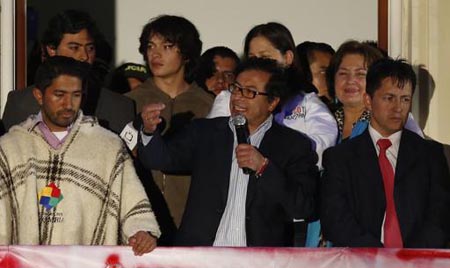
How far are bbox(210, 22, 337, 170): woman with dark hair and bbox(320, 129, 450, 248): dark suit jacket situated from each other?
483 mm

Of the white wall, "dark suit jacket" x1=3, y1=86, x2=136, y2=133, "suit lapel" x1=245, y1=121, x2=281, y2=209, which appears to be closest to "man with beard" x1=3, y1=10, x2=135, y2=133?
"dark suit jacket" x1=3, y1=86, x2=136, y2=133

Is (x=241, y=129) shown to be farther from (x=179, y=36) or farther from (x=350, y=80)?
(x=179, y=36)

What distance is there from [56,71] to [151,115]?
65 cm

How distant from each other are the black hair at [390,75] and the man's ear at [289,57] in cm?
87

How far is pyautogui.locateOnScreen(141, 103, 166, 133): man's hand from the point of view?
8.45m

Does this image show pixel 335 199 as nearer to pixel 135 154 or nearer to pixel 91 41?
pixel 135 154

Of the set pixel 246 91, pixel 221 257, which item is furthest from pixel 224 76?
pixel 221 257

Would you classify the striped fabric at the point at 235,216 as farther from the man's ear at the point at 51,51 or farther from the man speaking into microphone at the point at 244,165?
the man's ear at the point at 51,51

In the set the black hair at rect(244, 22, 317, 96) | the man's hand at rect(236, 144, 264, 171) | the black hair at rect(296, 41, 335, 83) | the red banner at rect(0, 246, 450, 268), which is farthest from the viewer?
the black hair at rect(296, 41, 335, 83)

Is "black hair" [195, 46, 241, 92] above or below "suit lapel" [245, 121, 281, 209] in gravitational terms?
Result: above

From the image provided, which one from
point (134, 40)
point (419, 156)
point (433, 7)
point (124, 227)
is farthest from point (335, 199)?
point (134, 40)

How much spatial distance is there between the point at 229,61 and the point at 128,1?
215 cm

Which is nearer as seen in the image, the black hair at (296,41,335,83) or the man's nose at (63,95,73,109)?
the man's nose at (63,95,73,109)

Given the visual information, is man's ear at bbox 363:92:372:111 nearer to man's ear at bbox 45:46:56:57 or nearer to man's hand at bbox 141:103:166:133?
man's hand at bbox 141:103:166:133
